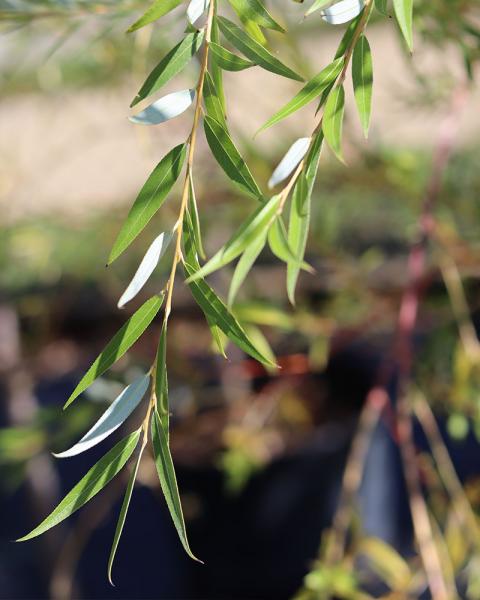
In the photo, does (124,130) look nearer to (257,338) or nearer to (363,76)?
(257,338)

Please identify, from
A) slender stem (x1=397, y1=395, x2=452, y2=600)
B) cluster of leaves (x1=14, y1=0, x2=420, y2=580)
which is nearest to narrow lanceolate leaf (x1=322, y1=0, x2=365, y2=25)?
cluster of leaves (x1=14, y1=0, x2=420, y2=580)

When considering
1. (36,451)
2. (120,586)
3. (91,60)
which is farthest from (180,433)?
(120,586)

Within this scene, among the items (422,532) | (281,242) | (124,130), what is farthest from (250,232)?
(124,130)

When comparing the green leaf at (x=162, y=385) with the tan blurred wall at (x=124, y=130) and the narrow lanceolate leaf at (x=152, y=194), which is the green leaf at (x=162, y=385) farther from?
the tan blurred wall at (x=124, y=130)

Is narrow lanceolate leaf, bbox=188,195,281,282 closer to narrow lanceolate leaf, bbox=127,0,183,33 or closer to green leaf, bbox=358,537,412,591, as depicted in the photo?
narrow lanceolate leaf, bbox=127,0,183,33

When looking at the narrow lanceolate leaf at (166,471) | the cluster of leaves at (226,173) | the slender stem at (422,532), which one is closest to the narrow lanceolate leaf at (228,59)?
the cluster of leaves at (226,173)
